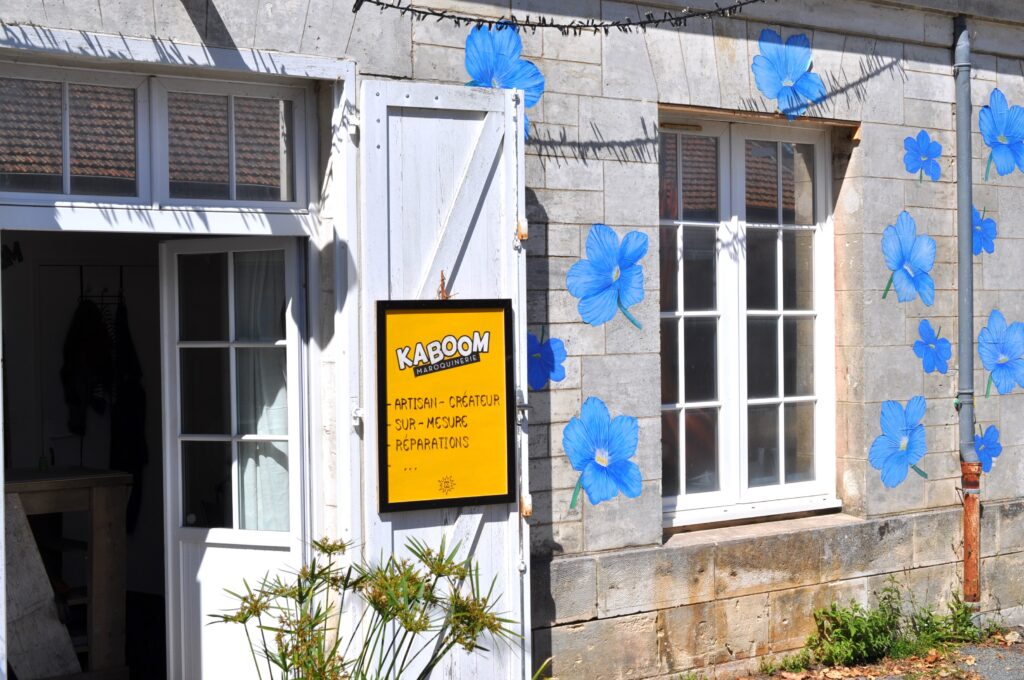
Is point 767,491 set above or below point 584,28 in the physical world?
below

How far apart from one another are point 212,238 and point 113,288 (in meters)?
3.16

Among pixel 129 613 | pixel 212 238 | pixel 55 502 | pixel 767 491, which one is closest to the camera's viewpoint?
pixel 212 238

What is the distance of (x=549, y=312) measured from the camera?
18.5ft

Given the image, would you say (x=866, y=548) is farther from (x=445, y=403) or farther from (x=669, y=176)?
(x=445, y=403)

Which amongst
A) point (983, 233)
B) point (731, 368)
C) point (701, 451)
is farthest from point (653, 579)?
point (983, 233)

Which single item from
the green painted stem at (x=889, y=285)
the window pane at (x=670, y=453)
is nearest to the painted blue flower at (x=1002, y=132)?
the green painted stem at (x=889, y=285)

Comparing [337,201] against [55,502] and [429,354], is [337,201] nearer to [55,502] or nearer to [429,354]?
[429,354]

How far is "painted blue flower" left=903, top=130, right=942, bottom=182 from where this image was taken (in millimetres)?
6816

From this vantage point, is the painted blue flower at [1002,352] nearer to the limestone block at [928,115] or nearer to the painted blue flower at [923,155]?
the painted blue flower at [923,155]

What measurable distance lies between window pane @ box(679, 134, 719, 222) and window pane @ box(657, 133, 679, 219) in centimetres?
5

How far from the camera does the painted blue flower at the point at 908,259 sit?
6727 mm

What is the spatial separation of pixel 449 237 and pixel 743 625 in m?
2.58

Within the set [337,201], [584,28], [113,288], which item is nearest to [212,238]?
[337,201]

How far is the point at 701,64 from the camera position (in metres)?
6.07
